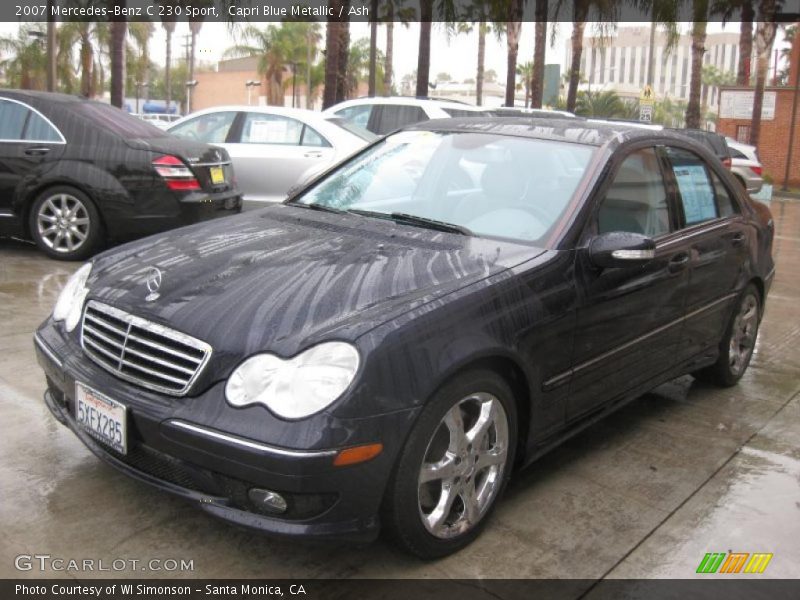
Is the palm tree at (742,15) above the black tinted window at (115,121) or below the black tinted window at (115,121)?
above

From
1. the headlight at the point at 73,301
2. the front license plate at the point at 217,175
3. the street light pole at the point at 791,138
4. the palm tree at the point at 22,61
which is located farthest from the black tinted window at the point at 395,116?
the palm tree at the point at 22,61

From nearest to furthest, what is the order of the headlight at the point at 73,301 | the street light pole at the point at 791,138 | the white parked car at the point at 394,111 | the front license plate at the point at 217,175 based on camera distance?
1. the headlight at the point at 73,301
2. the front license plate at the point at 217,175
3. the white parked car at the point at 394,111
4. the street light pole at the point at 791,138

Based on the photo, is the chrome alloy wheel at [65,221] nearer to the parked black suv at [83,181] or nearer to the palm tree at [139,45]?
the parked black suv at [83,181]

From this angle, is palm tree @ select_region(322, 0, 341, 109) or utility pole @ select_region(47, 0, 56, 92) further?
palm tree @ select_region(322, 0, 341, 109)

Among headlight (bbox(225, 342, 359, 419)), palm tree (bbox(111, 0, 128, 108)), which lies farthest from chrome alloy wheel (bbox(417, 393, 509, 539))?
palm tree (bbox(111, 0, 128, 108))

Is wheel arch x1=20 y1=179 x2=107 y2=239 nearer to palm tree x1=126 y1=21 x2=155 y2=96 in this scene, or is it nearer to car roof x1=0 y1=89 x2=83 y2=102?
car roof x1=0 y1=89 x2=83 y2=102

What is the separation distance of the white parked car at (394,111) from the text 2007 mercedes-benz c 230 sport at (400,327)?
724 cm

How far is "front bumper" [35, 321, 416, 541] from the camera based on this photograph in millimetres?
2527

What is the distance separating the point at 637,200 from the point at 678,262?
39cm

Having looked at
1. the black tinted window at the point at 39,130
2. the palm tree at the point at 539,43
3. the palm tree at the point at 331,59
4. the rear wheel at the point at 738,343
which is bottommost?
the rear wheel at the point at 738,343

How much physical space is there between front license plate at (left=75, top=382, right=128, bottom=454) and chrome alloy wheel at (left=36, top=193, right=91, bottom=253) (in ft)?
15.7

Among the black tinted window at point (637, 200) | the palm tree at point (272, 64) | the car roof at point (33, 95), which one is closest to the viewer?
the black tinted window at point (637, 200)

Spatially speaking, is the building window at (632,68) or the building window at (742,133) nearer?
the building window at (742,133)

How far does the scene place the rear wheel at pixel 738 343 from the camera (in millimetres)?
5016
